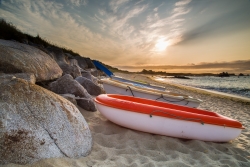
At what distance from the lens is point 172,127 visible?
3436mm

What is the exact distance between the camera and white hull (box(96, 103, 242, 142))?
3.43m

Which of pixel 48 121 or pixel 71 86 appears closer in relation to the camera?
pixel 48 121

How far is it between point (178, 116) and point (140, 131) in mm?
975

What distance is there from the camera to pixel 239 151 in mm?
3352

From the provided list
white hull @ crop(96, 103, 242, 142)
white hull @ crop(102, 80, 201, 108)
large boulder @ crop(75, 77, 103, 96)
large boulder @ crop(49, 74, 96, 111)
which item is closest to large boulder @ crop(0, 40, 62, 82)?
large boulder @ crop(49, 74, 96, 111)

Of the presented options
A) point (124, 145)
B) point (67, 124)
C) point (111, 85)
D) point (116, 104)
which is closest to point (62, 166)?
point (67, 124)

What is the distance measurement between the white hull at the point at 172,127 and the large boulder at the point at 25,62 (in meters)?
2.56

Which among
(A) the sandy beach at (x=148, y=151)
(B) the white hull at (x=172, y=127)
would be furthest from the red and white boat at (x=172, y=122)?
(A) the sandy beach at (x=148, y=151)

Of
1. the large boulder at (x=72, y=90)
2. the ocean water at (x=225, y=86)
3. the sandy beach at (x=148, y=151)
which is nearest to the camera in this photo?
the sandy beach at (x=148, y=151)

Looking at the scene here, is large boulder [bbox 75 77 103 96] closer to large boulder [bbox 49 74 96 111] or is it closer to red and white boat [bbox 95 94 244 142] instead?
large boulder [bbox 49 74 96 111]

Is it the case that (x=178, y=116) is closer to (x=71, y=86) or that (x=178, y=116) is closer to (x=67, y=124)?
(x=67, y=124)

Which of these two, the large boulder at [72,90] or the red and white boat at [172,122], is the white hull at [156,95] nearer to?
the large boulder at [72,90]

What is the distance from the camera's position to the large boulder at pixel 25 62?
12.3ft

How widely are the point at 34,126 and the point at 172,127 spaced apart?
276 cm
